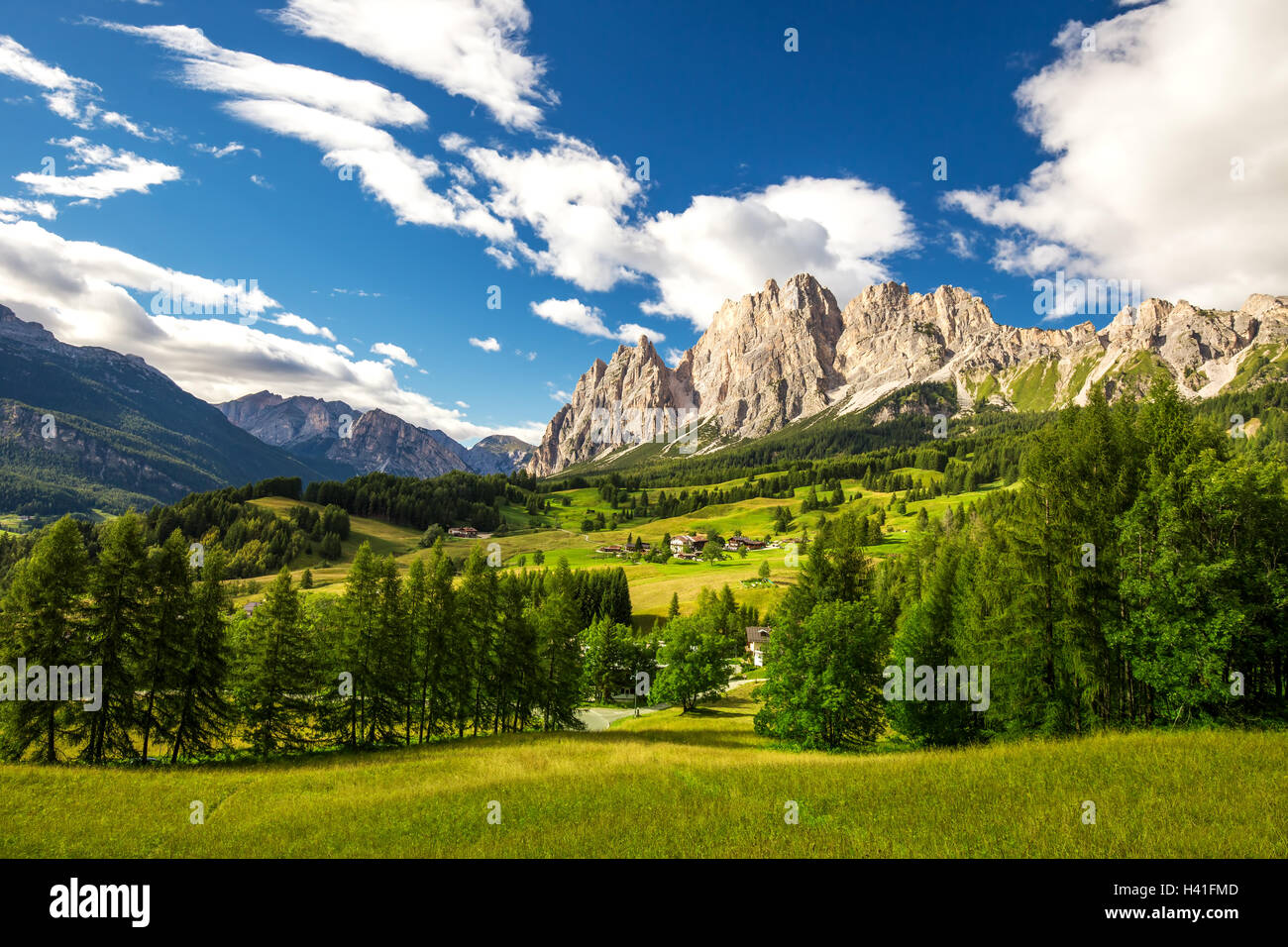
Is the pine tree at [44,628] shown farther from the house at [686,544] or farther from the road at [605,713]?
the house at [686,544]

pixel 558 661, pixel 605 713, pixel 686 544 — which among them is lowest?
pixel 605 713

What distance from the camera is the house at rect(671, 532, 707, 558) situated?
173 meters

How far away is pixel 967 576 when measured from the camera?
32.6 meters

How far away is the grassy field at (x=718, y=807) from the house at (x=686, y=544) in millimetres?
151072

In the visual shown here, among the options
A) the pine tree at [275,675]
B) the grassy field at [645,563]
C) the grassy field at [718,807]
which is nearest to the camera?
the grassy field at [718,807]

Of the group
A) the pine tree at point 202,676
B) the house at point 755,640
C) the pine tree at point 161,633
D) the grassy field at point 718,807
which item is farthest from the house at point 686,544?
the grassy field at point 718,807

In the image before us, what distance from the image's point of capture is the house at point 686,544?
173 meters

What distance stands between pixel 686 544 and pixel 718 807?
16242 centimetres

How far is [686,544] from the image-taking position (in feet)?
578

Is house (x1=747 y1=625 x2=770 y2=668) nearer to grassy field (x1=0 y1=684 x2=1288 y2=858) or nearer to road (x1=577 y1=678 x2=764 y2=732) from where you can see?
road (x1=577 y1=678 x2=764 y2=732)

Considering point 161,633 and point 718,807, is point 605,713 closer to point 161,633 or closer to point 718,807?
point 161,633

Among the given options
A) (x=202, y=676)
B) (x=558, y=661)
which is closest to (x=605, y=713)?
(x=558, y=661)
